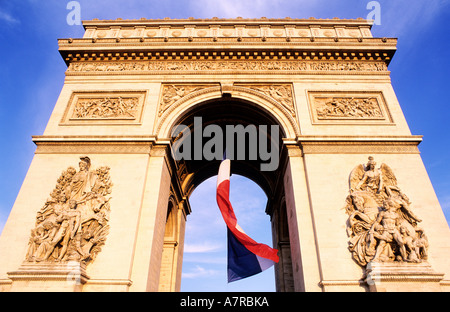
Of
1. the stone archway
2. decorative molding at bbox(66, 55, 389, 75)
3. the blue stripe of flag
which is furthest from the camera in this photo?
decorative molding at bbox(66, 55, 389, 75)

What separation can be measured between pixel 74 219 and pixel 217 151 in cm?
835

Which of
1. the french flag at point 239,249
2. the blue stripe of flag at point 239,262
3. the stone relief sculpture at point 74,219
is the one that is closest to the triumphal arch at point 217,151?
the stone relief sculpture at point 74,219

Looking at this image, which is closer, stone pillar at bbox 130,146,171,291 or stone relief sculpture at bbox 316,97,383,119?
stone pillar at bbox 130,146,171,291

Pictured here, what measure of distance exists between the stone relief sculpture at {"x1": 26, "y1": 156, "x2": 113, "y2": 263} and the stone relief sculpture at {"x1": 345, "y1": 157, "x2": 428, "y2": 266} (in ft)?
26.1

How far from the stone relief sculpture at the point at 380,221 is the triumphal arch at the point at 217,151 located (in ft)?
0.14

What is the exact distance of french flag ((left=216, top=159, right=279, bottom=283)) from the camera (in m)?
10.9

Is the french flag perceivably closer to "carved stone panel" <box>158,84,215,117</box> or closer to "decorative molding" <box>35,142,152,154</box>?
"decorative molding" <box>35,142,152,154</box>

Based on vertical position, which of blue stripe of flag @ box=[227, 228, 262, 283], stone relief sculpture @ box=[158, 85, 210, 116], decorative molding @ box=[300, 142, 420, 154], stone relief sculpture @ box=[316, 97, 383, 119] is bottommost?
blue stripe of flag @ box=[227, 228, 262, 283]

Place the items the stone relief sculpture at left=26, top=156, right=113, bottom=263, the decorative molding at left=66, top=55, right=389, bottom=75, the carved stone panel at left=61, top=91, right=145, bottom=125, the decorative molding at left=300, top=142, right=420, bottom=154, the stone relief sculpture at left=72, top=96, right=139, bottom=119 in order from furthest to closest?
the decorative molding at left=66, top=55, right=389, bottom=75
the stone relief sculpture at left=72, top=96, right=139, bottom=119
the carved stone panel at left=61, top=91, right=145, bottom=125
the decorative molding at left=300, top=142, right=420, bottom=154
the stone relief sculpture at left=26, top=156, right=113, bottom=263

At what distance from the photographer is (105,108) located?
12125 mm

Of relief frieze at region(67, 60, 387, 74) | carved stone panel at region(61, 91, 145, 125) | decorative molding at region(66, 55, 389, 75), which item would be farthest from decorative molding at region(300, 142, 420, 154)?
carved stone panel at region(61, 91, 145, 125)

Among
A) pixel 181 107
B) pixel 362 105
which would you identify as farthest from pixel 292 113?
pixel 181 107

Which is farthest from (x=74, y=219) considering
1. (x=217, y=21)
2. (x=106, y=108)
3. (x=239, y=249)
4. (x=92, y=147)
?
(x=217, y=21)

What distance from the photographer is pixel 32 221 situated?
939 centimetres
